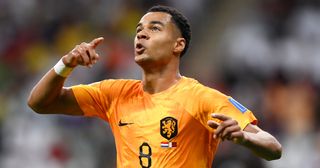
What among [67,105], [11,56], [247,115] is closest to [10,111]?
[11,56]

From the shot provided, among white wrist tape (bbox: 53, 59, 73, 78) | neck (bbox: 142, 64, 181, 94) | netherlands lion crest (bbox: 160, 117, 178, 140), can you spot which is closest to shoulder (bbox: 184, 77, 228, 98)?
neck (bbox: 142, 64, 181, 94)

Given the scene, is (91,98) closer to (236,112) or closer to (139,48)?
(139,48)

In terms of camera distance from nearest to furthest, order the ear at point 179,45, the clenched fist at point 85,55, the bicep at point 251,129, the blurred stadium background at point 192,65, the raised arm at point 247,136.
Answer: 1. the raised arm at point 247,136
2. the bicep at point 251,129
3. the clenched fist at point 85,55
4. the ear at point 179,45
5. the blurred stadium background at point 192,65

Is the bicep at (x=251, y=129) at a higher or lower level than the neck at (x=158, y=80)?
lower

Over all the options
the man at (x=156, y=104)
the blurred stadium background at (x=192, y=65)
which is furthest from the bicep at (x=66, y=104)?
the blurred stadium background at (x=192, y=65)

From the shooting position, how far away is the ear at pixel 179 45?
20.9ft

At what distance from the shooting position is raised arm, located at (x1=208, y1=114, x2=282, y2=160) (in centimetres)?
512

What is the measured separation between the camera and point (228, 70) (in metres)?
12.3

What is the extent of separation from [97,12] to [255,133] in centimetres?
924

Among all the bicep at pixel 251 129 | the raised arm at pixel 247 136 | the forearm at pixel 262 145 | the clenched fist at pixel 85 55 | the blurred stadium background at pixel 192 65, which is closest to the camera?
the raised arm at pixel 247 136

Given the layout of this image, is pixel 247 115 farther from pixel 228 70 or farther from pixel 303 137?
pixel 228 70

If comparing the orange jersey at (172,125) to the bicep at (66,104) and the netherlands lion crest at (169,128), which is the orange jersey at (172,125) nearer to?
the netherlands lion crest at (169,128)

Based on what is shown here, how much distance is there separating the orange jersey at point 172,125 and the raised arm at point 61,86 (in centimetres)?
41

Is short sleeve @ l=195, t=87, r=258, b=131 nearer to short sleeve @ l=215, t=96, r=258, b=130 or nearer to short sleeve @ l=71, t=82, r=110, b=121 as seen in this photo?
short sleeve @ l=215, t=96, r=258, b=130
